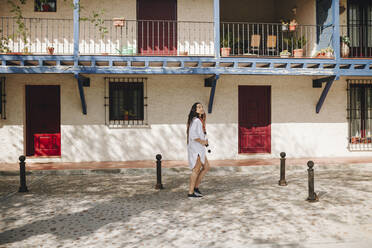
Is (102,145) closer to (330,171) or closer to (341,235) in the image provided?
(330,171)

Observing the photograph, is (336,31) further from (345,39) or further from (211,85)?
(211,85)

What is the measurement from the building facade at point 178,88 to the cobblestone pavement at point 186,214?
308 centimetres

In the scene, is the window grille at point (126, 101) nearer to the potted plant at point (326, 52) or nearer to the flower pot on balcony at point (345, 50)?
the potted plant at point (326, 52)

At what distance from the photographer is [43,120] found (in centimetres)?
1176

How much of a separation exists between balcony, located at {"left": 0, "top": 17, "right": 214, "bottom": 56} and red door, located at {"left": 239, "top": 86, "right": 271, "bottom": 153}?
6.81 feet

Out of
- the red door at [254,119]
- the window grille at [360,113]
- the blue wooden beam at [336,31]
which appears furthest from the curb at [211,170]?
the blue wooden beam at [336,31]

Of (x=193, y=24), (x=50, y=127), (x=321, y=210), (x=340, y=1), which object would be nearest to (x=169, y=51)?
(x=193, y=24)

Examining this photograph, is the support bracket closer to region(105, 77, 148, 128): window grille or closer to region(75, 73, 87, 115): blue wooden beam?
region(75, 73, 87, 115): blue wooden beam

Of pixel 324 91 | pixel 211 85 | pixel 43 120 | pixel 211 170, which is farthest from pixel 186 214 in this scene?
pixel 324 91

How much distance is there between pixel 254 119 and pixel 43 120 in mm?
7382

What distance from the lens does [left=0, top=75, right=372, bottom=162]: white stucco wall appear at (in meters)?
11.5

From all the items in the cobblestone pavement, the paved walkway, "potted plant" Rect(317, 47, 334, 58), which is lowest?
the cobblestone pavement

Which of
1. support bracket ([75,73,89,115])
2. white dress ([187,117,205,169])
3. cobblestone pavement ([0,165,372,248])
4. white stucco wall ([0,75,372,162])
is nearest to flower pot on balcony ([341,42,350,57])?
white stucco wall ([0,75,372,162])

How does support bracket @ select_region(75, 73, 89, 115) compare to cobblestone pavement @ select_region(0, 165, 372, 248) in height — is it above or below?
above
